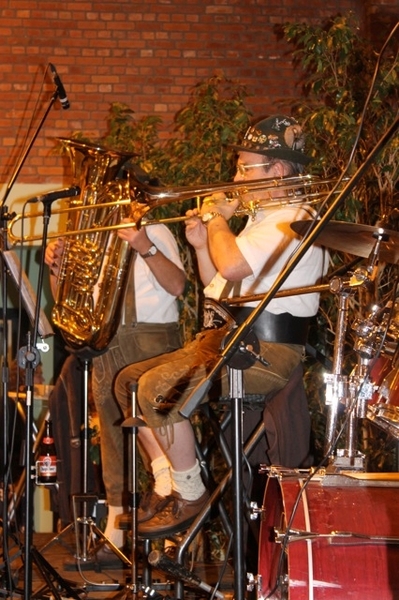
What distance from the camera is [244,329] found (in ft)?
7.31

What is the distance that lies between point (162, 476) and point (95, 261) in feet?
3.12

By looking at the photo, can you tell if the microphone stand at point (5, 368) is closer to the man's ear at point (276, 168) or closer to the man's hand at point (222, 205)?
the man's hand at point (222, 205)

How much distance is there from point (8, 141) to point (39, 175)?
0.30m

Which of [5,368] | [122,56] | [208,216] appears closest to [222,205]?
[208,216]

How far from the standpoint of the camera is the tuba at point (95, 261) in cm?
405

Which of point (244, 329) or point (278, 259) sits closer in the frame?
point (244, 329)

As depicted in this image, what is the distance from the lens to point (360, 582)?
225 centimetres

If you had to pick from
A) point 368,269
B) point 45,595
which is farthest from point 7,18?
point 368,269

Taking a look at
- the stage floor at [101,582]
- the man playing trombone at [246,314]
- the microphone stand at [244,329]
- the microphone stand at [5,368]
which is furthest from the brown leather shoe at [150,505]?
the microphone stand at [244,329]

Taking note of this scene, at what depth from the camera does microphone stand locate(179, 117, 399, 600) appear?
2.00 m

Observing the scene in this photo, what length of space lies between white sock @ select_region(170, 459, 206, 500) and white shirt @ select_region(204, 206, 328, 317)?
0.71 meters

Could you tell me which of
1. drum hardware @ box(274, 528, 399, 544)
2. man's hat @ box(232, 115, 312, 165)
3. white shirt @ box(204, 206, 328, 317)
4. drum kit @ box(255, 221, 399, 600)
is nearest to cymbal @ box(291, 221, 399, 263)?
drum kit @ box(255, 221, 399, 600)

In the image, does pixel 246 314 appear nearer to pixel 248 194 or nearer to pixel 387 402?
pixel 248 194

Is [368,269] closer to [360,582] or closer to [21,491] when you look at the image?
[360,582]
